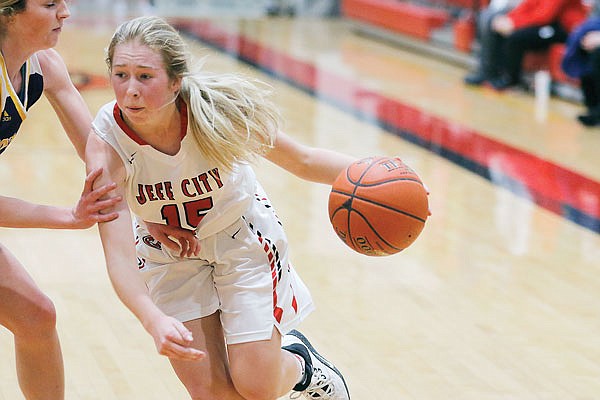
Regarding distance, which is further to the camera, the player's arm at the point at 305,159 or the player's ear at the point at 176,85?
the player's arm at the point at 305,159

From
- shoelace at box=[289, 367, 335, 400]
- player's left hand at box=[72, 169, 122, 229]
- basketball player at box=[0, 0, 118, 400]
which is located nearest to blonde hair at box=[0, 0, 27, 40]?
basketball player at box=[0, 0, 118, 400]

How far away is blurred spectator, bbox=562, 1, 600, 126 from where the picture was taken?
7.86 meters

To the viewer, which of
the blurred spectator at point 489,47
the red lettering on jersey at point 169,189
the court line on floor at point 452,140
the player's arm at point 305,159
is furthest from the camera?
the blurred spectator at point 489,47

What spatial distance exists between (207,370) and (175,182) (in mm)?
567

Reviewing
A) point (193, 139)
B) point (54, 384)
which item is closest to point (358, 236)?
point (193, 139)

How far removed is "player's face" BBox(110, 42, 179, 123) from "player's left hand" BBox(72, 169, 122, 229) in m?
0.20

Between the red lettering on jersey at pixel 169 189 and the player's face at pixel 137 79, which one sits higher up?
the player's face at pixel 137 79

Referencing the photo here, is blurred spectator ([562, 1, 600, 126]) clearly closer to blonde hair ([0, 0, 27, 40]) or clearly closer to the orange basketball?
the orange basketball

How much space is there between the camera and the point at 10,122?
112 inches

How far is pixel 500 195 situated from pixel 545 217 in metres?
0.48

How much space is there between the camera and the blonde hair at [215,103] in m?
2.79

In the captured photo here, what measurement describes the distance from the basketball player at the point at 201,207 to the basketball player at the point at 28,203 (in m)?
0.16

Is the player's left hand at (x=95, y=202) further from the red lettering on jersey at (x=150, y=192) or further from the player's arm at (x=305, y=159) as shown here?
the player's arm at (x=305, y=159)

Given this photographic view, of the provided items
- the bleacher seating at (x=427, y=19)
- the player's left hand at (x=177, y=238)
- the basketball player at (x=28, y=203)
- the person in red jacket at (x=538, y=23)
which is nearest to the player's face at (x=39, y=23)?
the basketball player at (x=28, y=203)
